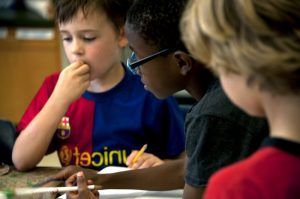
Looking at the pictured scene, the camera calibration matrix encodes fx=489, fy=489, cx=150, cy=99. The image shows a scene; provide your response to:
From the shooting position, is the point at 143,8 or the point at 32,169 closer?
the point at 143,8

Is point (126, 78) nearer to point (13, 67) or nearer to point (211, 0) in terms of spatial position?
point (211, 0)


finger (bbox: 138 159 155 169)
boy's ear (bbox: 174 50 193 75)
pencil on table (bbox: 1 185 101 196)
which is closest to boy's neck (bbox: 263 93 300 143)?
boy's ear (bbox: 174 50 193 75)

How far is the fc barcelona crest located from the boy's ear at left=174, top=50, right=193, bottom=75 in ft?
1.90

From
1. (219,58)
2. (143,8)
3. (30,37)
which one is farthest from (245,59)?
(30,37)

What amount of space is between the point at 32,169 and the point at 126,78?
40 cm

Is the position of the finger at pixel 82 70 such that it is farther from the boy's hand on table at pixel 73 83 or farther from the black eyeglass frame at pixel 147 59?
the black eyeglass frame at pixel 147 59

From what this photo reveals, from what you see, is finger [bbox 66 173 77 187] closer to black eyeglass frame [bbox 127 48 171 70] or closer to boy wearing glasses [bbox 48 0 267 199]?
boy wearing glasses [bbox 48 0 267 199]

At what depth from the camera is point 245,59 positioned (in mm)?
628

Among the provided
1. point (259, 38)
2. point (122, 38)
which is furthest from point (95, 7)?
point (259, 38)

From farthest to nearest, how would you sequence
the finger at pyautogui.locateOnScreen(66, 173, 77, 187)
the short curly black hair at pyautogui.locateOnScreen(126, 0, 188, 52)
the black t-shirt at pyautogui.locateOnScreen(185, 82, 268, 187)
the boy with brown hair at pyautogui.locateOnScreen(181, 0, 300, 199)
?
the finger at pyautogui.locateOnScreen(66, 173, 77, 187)
the short curly black hair at pyautogui.locateOnScreen(126, 0, 188, 52)
the black t-shirt at pyautogui.locateOnScreen(185, 82, 268, 187)
the boy with brown hair at pyautogui.locateOnScreen(181, 0, 300, 199)

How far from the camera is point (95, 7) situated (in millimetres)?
1412

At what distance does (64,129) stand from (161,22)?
627 mm

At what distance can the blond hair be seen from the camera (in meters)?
0.62

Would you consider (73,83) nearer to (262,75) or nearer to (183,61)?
(183,61)
